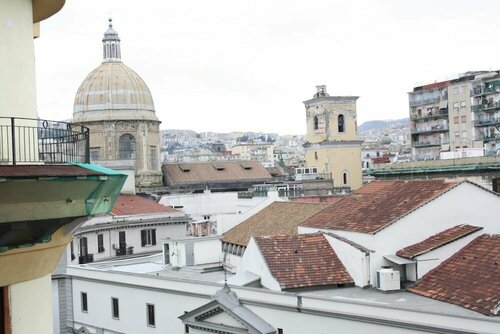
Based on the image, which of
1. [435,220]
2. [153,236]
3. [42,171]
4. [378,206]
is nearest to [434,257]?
[435,220]

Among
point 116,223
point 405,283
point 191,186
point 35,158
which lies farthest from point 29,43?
point 191,186

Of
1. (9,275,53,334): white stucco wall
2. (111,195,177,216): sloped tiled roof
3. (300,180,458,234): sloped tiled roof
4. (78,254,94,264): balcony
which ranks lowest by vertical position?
(78,254,94,264): balcony

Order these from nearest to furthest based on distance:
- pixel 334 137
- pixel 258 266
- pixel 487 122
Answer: pixel 258 266 < pixel 334 137 < pixel 487 122

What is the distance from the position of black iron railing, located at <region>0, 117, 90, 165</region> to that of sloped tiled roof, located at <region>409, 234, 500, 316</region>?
47.5 feet

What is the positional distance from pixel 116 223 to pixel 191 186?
3116 centimetres

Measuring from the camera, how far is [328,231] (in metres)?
26.7

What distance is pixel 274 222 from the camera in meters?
34.2

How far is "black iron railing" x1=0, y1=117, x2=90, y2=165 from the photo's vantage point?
527cm

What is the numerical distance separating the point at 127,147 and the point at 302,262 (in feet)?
147

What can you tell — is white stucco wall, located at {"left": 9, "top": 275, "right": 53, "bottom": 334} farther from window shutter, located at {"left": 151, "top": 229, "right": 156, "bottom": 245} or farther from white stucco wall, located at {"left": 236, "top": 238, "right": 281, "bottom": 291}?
window shutter, located at {"left": 151, "top": 229, "right": 156, "bottom": 245}

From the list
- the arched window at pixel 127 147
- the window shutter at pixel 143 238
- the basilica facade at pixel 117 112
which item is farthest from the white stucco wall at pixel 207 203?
the window shutter at pixel 143 238

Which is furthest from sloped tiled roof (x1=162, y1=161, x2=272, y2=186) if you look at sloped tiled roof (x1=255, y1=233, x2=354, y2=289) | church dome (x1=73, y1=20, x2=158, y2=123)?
sloped tiled roof (x1=255, y1=233, x2=354, y2=289)

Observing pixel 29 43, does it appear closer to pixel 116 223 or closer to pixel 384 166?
pixel 116 223

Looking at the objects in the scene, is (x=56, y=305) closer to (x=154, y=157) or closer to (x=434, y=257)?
(x=434, y=257)
